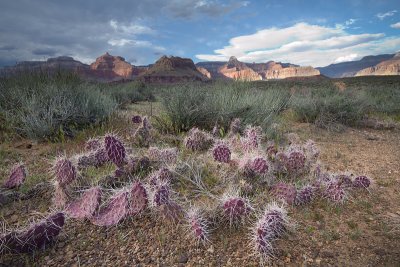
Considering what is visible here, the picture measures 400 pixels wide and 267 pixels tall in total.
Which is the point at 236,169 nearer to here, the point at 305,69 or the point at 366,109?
the point at 366,109

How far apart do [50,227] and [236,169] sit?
1.51m

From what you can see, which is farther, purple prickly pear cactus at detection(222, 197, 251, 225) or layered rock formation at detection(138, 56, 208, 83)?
layered rock formation at detection(138, 56, 208, 83)

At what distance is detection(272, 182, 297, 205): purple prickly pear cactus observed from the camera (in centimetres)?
240

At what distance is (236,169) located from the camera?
266cm

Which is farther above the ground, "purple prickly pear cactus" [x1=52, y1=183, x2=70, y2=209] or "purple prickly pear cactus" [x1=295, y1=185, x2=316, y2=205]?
"purple prickly pear cactus" [x1=52, y1=183, x2=70, y2=209]

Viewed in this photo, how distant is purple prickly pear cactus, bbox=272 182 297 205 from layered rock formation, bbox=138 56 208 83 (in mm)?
74943

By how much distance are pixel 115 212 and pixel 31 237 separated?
0.52 metres

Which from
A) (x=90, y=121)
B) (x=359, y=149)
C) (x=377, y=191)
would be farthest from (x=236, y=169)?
(x=90, y=121)

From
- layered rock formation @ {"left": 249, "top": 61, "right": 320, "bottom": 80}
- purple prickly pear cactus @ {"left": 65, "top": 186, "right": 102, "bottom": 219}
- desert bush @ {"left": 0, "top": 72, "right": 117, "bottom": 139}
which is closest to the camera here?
purple prickly pear cactus @ {"left": 65, "top": 186, "right": 102, "bottom": 219}

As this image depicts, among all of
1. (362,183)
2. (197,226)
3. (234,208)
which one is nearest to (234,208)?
(234,208)

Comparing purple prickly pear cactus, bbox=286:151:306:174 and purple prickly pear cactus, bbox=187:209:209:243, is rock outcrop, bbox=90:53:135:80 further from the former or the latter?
purple prickly pear cactus, bbox=187:209:209:243

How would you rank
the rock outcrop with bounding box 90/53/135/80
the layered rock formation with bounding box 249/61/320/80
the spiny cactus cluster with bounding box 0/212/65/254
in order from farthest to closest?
the layered rock formation with bounding box 249/61/320/80 → the rock outcrop with bounding box 90/53/135/80 → the spiny cactus cluster with bounding box 0/212/65/254

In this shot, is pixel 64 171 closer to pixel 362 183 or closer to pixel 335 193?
pixel 335 193

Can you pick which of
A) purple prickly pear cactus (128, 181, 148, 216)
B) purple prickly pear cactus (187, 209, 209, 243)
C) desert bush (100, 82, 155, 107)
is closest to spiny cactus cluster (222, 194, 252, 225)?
purple prickly pear cactus (187, 209, 209, 243)
